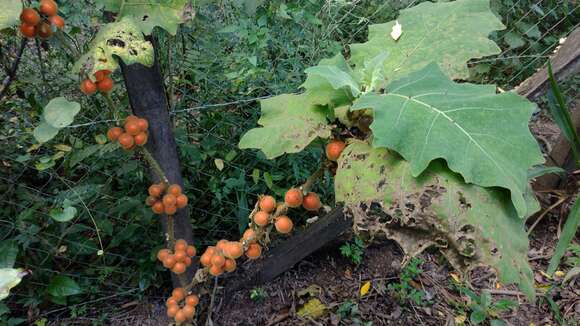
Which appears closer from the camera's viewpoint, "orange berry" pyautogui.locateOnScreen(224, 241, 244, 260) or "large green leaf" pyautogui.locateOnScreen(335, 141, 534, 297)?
"large green leaf" pyautogui.locateOnScreen(335, 141, 534, 297)

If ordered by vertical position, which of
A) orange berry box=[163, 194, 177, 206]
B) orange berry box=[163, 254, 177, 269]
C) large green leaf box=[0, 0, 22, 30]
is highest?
large green leaf box=[0, 0, 22, 30]

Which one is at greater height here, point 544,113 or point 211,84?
point 211,84

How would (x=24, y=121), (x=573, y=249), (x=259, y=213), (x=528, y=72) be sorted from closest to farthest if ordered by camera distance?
1. (x=259, y=213)
2. (x=24, y=121)
3. (x=573, y=249)
4. (x=528, y=72)

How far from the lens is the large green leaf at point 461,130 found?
862 mm

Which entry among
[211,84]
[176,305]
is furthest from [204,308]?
[211,84]

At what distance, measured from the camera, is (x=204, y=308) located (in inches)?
79.1

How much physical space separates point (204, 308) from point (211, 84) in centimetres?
113

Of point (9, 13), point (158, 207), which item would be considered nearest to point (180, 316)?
point (158, 207)

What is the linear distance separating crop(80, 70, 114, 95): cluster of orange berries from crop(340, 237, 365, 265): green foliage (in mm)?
1532

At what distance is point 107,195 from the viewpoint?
191 centimetres

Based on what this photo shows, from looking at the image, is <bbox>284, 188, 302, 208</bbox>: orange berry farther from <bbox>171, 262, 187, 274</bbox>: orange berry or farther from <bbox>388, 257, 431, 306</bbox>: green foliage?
<bbox>388, 257, 431, 306</bbox>: green foliage

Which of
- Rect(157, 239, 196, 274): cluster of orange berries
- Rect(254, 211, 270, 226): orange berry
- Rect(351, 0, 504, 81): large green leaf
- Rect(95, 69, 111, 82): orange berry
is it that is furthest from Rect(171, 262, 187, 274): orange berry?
Rect(351, 0, 504, 81): large green leaf

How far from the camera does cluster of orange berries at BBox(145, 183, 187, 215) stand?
4.73ft

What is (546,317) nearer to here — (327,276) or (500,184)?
(327,276)
